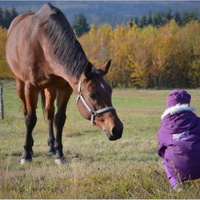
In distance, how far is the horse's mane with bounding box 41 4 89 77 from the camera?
466 cm

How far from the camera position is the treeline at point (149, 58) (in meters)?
44.1

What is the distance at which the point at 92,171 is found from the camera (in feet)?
14.1

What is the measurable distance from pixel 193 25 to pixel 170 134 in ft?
122

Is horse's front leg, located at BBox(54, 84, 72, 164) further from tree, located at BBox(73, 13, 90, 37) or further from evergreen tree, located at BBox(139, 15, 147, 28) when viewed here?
evergreen tree, located at BBox(139, 15, 147, 28)

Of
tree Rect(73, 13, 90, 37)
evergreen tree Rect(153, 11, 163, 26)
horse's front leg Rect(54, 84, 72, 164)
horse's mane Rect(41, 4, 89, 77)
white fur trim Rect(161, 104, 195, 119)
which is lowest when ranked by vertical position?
tree Rect(73, 13, 90, 37)

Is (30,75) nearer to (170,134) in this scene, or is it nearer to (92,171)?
(92,171)

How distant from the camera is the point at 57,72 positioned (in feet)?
16.9

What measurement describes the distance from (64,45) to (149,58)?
43.9 meters

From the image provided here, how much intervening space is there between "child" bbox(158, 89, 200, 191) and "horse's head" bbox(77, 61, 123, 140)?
72 cm

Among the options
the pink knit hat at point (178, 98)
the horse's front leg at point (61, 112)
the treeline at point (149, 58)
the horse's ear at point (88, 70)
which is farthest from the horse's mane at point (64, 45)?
the treeline at point (149, 58)

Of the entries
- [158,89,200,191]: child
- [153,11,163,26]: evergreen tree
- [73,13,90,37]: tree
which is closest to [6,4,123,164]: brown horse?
[158,89,200,191]: child

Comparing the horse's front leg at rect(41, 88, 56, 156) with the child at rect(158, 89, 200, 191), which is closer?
the child at rect(158, 89, 200, 191)

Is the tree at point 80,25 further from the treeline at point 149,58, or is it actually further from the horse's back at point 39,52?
the horse's back at point 39,52

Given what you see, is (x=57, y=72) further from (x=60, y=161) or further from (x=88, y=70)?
(x=60, y=161)
